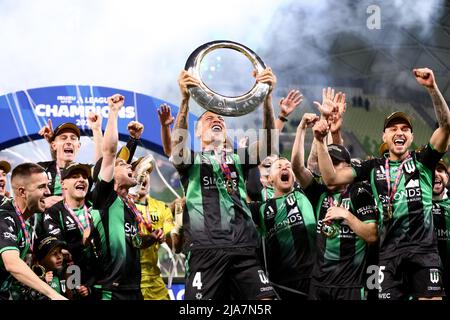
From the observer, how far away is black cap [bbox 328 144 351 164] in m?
7.40

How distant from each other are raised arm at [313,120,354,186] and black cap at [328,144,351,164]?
0.10m

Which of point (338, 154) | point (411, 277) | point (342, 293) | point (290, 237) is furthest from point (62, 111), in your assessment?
point (411, 277)

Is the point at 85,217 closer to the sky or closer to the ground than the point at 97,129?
closer to the ground

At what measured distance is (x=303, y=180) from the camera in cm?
743

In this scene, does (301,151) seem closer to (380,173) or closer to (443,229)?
(380,173)

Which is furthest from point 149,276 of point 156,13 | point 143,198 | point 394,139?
point 156,13

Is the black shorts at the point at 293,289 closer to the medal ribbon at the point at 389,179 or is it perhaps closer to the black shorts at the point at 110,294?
the medal ribbon at the point at 389,179

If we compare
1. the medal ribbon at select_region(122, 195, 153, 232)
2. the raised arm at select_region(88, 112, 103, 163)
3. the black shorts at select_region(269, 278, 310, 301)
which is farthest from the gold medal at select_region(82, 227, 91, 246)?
the black shorts at select_region(269, 278, 310, 301)

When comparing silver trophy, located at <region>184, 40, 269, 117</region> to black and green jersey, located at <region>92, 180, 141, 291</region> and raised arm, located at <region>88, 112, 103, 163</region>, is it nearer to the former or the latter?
raised arm, located at <region>88, 112, 103, 163</region>

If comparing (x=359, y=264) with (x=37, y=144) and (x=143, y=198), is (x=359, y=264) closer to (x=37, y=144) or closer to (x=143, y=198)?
(x=143, y=198)

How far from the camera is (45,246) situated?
691cm

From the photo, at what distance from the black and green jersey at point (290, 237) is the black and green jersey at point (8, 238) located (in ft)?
7.43

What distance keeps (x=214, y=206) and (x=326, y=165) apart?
100 centimetres

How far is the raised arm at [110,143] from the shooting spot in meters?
6.91
